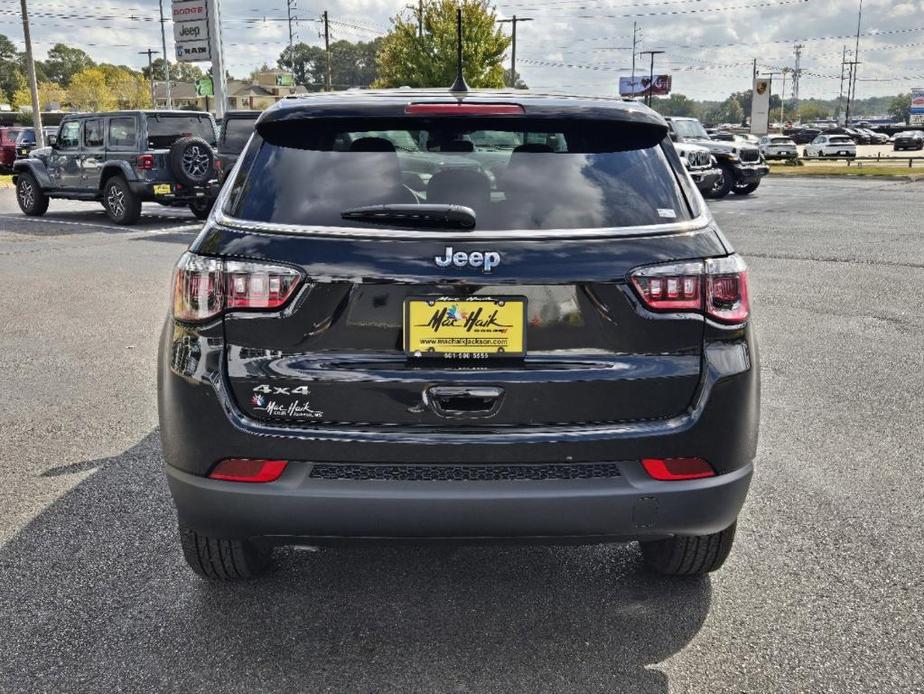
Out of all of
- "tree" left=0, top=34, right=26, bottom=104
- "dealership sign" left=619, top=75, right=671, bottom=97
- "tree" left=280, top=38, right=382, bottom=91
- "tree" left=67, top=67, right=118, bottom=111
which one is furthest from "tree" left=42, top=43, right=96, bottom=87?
"dealership sign" left=619, top=75, right=671, bottom=97

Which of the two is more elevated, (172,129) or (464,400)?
(172,129)

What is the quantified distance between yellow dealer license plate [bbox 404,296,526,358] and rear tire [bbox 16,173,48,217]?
1798 centimetres

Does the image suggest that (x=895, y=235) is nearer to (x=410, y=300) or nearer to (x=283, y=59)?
(x=410, y=300)

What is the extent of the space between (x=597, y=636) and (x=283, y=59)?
6753 inches

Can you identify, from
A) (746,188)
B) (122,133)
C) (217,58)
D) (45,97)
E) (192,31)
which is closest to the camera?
(122,133)

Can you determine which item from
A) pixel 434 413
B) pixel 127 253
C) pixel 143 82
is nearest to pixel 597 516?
pixel 434 413

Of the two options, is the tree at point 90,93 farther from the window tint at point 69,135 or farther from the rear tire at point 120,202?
the rear tire at point 120,202

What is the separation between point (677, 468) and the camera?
2611mm

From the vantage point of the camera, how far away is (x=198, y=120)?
675 inches

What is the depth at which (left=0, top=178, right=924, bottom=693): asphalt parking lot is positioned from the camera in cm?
269

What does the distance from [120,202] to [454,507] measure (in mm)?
15658

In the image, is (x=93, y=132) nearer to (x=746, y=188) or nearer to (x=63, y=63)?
(x=746, y=188)

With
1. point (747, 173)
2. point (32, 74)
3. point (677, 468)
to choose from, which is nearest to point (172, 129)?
point (747, 173)

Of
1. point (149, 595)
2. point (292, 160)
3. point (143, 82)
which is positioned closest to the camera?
point (292, 160)
